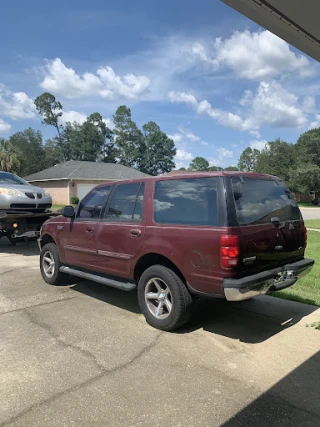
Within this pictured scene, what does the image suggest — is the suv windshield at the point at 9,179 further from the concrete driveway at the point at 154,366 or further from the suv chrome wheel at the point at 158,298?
the suv chrome wheel at the point at 158,298

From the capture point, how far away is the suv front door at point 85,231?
5.43 m

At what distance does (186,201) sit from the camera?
4238 mm

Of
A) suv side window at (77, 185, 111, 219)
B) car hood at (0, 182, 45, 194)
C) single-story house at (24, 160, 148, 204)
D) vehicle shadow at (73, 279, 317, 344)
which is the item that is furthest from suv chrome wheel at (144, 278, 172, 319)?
single-story house at (24, 160, 148, 204)

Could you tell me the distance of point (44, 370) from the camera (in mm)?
3443

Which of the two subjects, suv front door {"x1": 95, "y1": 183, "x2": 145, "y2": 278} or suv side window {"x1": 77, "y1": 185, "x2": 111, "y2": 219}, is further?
suv side window {"x1": 77, "y1": 185, "x2": 111, "y2": 219}

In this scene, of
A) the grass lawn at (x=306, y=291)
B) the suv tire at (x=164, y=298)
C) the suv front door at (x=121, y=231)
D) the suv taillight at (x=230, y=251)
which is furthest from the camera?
the grass lawn at (x=306, y=291)

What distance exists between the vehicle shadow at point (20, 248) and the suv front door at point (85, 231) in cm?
444

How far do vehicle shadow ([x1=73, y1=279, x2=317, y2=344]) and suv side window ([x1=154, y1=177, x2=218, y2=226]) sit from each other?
997 millimetres

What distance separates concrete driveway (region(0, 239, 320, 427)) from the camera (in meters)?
2.78

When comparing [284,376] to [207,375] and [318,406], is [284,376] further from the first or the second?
[207,375]

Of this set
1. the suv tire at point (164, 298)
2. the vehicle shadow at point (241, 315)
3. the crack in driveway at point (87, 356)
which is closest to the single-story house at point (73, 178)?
the vehicle shadow at point (241, 315)

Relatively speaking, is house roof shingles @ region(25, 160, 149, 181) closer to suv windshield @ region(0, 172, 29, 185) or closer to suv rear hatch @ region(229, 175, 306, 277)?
suv windshield @ region(0, 172, 29, 185)

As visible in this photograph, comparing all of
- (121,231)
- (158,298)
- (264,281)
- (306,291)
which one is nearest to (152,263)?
(158,298)

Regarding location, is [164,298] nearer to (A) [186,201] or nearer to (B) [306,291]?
(A) [186,201]
